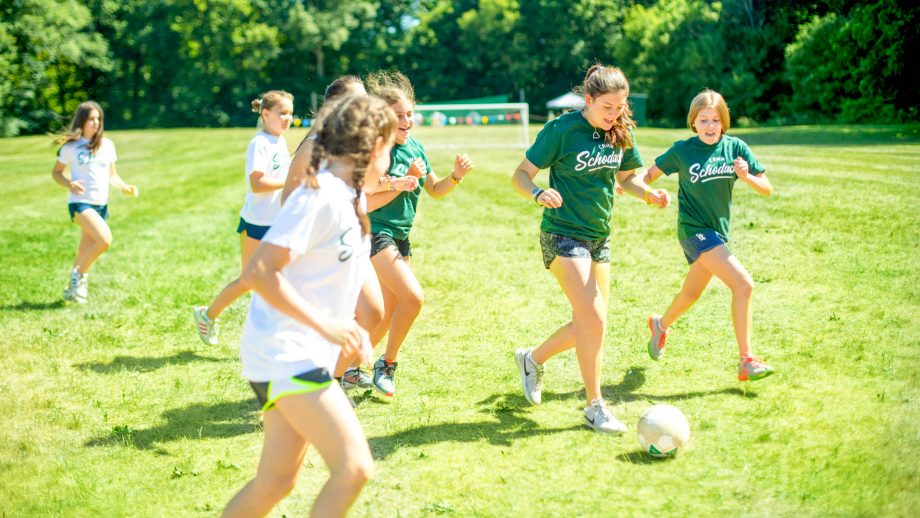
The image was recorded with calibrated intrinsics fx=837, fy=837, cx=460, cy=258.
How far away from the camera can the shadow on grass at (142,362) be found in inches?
293

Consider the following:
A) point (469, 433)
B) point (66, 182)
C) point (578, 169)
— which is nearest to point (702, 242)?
point (578, 169)

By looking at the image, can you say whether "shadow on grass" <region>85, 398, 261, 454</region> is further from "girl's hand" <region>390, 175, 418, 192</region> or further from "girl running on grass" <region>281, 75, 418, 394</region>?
"girl's hand" <region>390, 175, 418, 192</region>

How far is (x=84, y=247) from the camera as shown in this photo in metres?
9.84

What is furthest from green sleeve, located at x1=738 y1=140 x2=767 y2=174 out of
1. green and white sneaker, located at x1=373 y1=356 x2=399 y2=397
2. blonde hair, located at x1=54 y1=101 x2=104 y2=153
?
blonde hair, located at x1=54 y1=101 x2=104 y2=153

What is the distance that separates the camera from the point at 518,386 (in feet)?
21.8

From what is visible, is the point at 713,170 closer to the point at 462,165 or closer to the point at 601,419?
the point at 462,165

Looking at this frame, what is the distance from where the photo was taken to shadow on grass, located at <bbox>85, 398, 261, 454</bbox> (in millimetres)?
5758

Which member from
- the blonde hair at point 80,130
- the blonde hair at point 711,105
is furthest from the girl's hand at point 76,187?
the blonde hair at point 711,105

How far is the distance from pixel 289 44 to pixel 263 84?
148 inches

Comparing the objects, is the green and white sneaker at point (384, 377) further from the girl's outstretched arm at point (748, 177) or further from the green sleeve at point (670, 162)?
the girl's outstretched arm at point (748, 177)

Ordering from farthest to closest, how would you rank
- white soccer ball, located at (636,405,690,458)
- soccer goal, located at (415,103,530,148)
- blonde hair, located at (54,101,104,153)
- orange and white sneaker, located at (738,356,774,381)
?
1. soccer goal, located at (415,103,530,148)
2. blonde hair, located at (54,101,104,153)
3. orange and white sneaker, located at (738,356,774,381)
4. white soccer ball, located at (636,405,690,458)

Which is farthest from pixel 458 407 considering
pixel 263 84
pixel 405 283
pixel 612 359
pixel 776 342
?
pixel 263 84

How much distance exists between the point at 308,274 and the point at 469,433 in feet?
8.81

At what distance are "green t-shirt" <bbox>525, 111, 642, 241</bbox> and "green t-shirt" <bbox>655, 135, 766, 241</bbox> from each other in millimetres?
937
